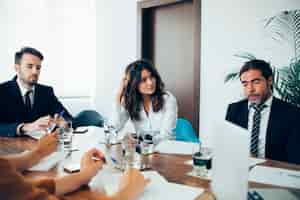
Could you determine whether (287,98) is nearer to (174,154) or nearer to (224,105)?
(224,105)

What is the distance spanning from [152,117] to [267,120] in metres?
0.88

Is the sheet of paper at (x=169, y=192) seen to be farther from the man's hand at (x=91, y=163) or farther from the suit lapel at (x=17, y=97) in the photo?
the suit lapel at (x=17, y=97)

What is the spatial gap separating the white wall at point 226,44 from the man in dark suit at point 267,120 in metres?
0.92

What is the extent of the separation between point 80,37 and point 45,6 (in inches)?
25.9

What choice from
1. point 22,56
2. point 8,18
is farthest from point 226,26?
point 8,18

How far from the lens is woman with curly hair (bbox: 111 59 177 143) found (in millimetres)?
2234

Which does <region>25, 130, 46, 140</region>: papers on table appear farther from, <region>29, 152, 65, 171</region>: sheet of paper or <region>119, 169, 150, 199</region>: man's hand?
<region>119, 169, 150, 199</region>: man's hand

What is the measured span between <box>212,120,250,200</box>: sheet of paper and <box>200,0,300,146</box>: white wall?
6.52 ft

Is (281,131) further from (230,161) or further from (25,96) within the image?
(25,96)

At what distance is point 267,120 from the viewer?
5.74ft

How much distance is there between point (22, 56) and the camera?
2.42 m

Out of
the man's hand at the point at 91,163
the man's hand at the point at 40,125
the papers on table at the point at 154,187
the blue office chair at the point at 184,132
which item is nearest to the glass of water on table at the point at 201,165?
the papers on table at the point at 154,187

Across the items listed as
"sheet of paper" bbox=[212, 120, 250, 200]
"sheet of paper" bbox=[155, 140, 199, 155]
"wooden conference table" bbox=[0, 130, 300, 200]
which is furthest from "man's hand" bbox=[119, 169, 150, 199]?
"sheet of paper" bbox=[155, 140, 199, 155]

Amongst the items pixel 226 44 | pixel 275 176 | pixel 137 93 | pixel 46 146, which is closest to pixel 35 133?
pixel 46 146
